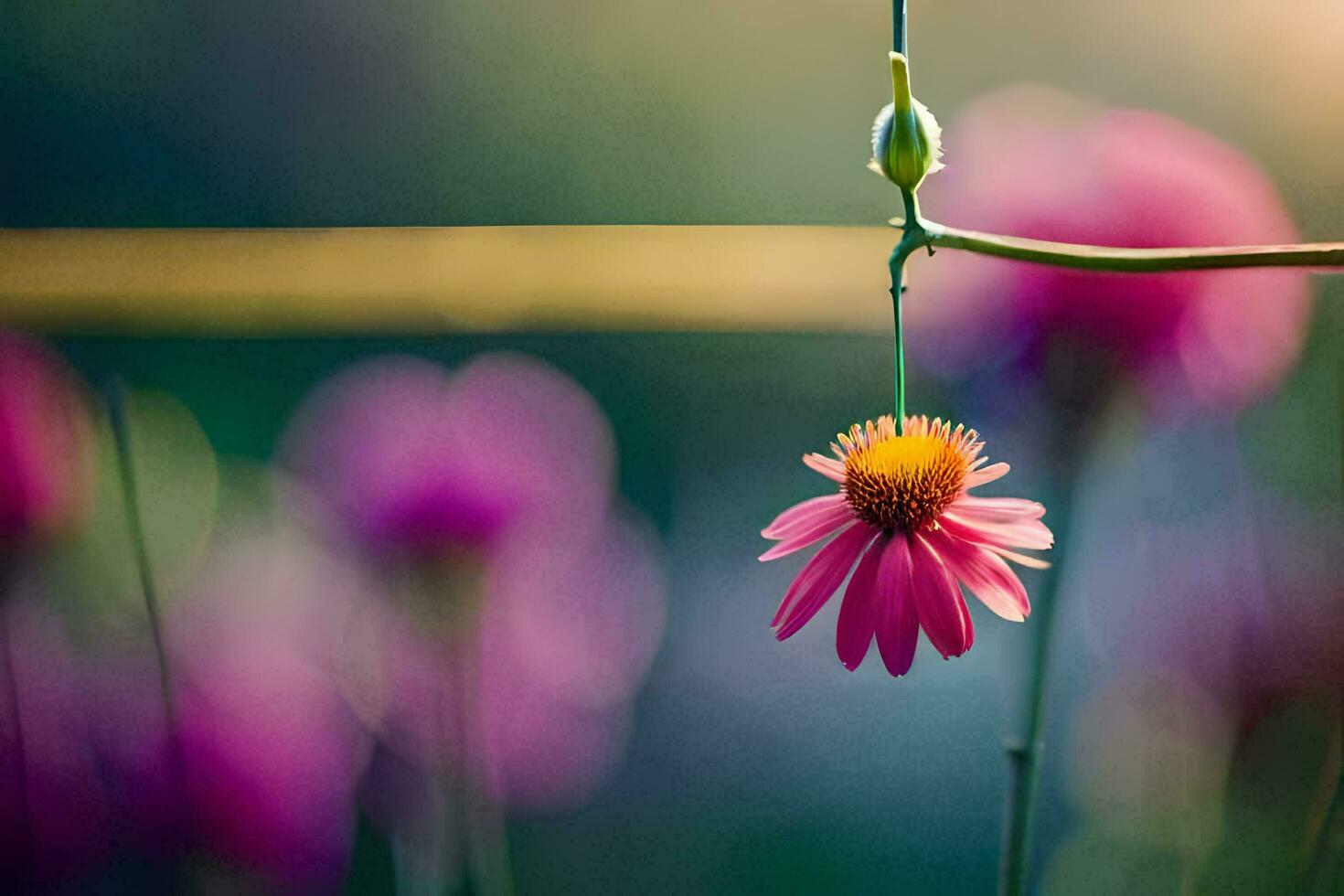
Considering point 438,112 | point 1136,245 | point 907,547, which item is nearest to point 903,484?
point 907,547

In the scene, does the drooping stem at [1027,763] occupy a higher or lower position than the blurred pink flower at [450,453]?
lower

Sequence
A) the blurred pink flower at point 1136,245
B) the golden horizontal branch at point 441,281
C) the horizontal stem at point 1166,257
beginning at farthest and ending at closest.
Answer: the golden horizontal branch at point 441,281 < the blurred pink flower at point 1136,245 < the horizontal stem at point 1166,257

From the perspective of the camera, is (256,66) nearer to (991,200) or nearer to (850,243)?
(850,243)

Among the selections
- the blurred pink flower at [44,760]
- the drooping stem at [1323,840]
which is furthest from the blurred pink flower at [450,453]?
the drooping stem at [1323,840]

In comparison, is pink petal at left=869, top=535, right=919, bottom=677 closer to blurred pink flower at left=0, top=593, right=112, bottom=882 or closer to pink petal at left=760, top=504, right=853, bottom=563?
pink petal at left=760, top=504, right=853, bottom=563

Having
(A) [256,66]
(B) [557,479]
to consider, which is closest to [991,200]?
(B) [557,479]

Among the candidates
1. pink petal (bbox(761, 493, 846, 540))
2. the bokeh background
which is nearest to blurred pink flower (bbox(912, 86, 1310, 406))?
the bokeh background

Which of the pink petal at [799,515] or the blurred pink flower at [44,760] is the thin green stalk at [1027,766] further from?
the blurred pink flower at [44,760]
